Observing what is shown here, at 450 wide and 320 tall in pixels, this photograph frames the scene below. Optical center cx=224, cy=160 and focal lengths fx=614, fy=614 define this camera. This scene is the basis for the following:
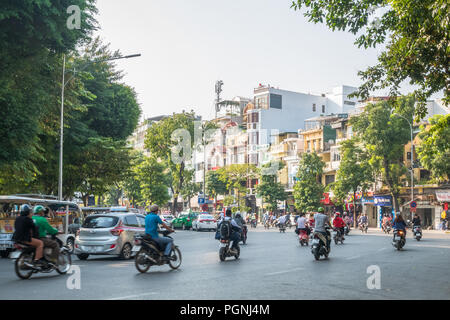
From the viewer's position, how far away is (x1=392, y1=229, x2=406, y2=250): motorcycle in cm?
2484

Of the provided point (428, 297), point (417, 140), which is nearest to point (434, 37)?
point (428, 297)

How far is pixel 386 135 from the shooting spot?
2251 inches

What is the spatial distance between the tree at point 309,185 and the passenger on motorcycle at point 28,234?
55959 mm

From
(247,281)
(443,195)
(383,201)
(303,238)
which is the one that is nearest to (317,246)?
(247,281)

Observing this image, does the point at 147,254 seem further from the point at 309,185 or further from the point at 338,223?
the point at 309,185

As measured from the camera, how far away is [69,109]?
3134 cm

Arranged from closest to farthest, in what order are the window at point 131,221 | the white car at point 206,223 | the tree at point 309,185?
the window at point 131,221, the white car at point 206,223, the tree at point 309,185

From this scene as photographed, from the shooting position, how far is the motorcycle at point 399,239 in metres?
24.8

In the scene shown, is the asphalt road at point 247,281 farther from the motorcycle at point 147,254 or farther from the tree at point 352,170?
the tree at point 352,170

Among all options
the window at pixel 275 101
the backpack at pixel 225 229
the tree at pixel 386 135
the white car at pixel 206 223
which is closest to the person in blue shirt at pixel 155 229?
the backpack at pixel 225 229

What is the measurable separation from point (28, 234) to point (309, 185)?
187 feet

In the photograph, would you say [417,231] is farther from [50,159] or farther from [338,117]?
[338,117]

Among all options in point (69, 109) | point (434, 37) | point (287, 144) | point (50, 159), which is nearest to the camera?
point (434, 37)
